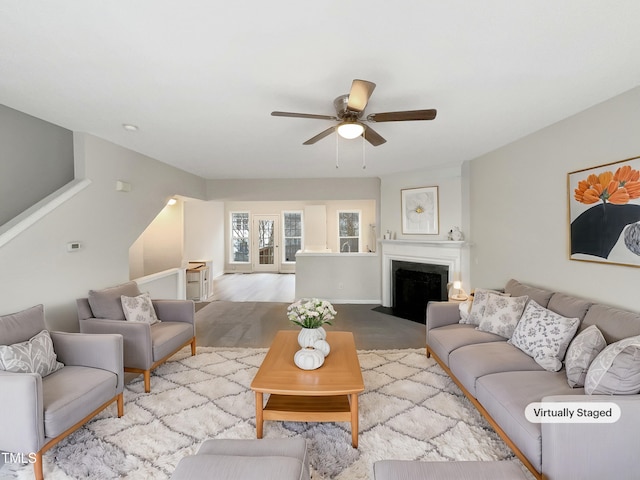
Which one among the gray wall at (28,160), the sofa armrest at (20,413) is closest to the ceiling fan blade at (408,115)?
the sofa armrest at (20,413)

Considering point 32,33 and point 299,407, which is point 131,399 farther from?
point 32,33

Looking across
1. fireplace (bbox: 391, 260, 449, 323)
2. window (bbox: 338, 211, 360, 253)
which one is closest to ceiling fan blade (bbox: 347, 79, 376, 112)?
fireplace (bbox: 391, 260, 449, 323)

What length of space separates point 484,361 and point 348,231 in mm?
7269

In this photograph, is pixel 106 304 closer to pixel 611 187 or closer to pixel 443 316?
pixel 443 316

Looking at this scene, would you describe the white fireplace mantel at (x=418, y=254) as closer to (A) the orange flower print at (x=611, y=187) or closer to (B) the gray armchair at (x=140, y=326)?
(A) the orange flower print at (x=611, y=187)

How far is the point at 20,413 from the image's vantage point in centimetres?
166

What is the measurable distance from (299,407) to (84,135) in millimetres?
3334

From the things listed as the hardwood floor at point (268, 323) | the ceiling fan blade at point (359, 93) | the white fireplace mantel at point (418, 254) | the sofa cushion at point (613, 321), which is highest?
the ceiling fan blade at point (359, 93)

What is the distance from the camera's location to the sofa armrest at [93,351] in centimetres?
226

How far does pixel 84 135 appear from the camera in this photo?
3.08 metres

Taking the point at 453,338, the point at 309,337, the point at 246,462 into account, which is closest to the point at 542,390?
the point at 453,338

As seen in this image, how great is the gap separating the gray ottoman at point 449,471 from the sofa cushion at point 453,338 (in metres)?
A: 1.40

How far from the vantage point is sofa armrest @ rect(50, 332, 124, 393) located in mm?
2258

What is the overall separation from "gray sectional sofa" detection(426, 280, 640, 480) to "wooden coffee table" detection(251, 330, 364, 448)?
2.86 feet
